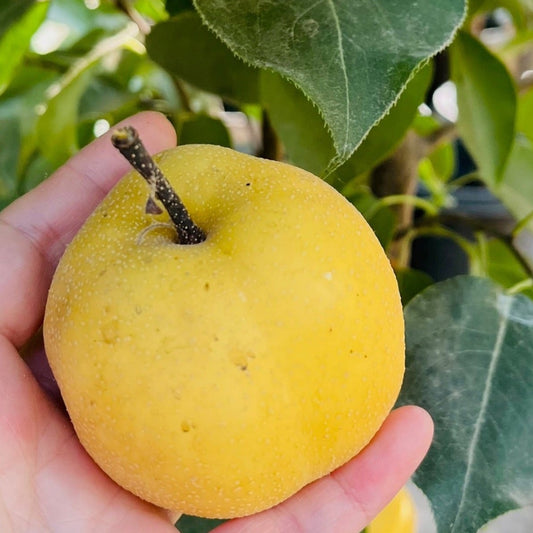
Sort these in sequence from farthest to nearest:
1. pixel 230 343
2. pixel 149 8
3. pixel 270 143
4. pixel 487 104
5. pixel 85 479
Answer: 1. pixel 149 8
2. pixel 270 143
3. pixel 487 104
4. pixel 85 479
5. pixel 230 343

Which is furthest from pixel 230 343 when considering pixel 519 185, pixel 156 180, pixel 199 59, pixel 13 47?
pixel 13 47

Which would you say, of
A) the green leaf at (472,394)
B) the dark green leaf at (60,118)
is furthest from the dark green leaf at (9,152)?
the green leaf at (472,394)

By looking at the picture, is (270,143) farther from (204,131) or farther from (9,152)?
(9,152)

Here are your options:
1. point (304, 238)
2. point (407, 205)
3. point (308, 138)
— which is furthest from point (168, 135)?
point (407, 205)

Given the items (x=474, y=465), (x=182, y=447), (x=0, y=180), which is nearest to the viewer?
(x=182, y=447)

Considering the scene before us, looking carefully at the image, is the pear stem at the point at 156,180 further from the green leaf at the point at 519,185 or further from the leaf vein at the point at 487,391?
the green leaf at the point at 519,185

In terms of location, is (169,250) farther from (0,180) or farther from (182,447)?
(0,180)

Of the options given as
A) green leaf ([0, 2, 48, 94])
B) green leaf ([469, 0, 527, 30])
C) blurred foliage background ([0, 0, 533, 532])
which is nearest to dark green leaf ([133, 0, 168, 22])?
blurred foliage background ([0, 0, 533, 532])
